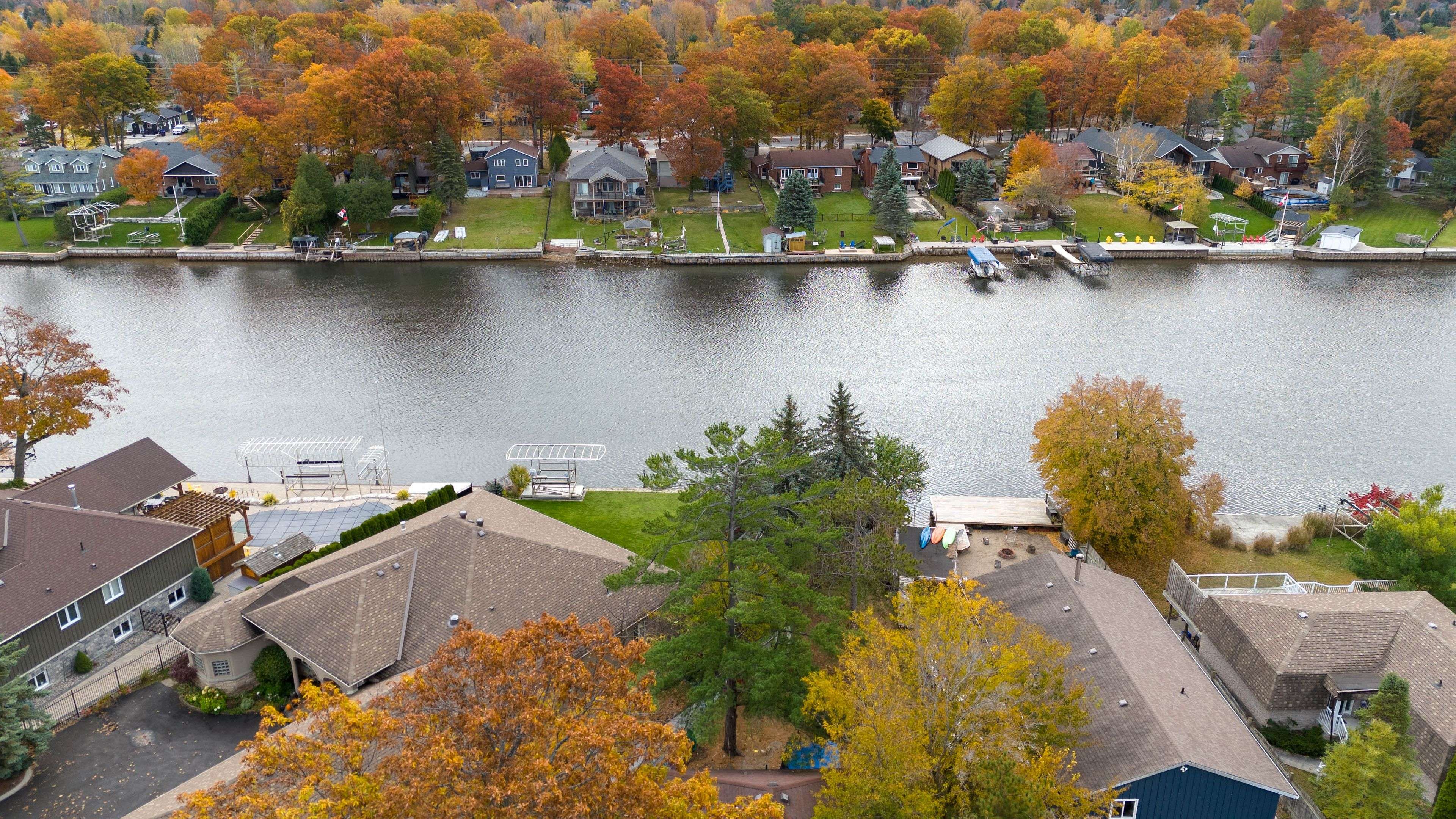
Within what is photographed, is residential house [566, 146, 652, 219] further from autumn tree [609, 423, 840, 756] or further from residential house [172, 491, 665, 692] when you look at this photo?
autumn tree [609, 423, 840, 756]

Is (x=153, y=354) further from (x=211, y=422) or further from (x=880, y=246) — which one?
(x=880, y=246)

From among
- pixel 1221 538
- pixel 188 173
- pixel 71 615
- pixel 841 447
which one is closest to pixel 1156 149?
pixel 1221 538

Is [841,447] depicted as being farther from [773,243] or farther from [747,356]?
[773,243]

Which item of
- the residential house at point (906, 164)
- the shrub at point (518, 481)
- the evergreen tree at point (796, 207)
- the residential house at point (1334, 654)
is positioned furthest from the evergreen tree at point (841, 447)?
the residential house at point (906, 164)

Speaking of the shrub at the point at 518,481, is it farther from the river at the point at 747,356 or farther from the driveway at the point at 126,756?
the driveway at the point at 126,756

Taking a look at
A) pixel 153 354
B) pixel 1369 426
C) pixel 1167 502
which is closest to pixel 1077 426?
pixel 1167 502

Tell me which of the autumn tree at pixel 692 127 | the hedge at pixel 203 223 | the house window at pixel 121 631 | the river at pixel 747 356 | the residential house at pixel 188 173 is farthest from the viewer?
the residential house at pixel 188 173
